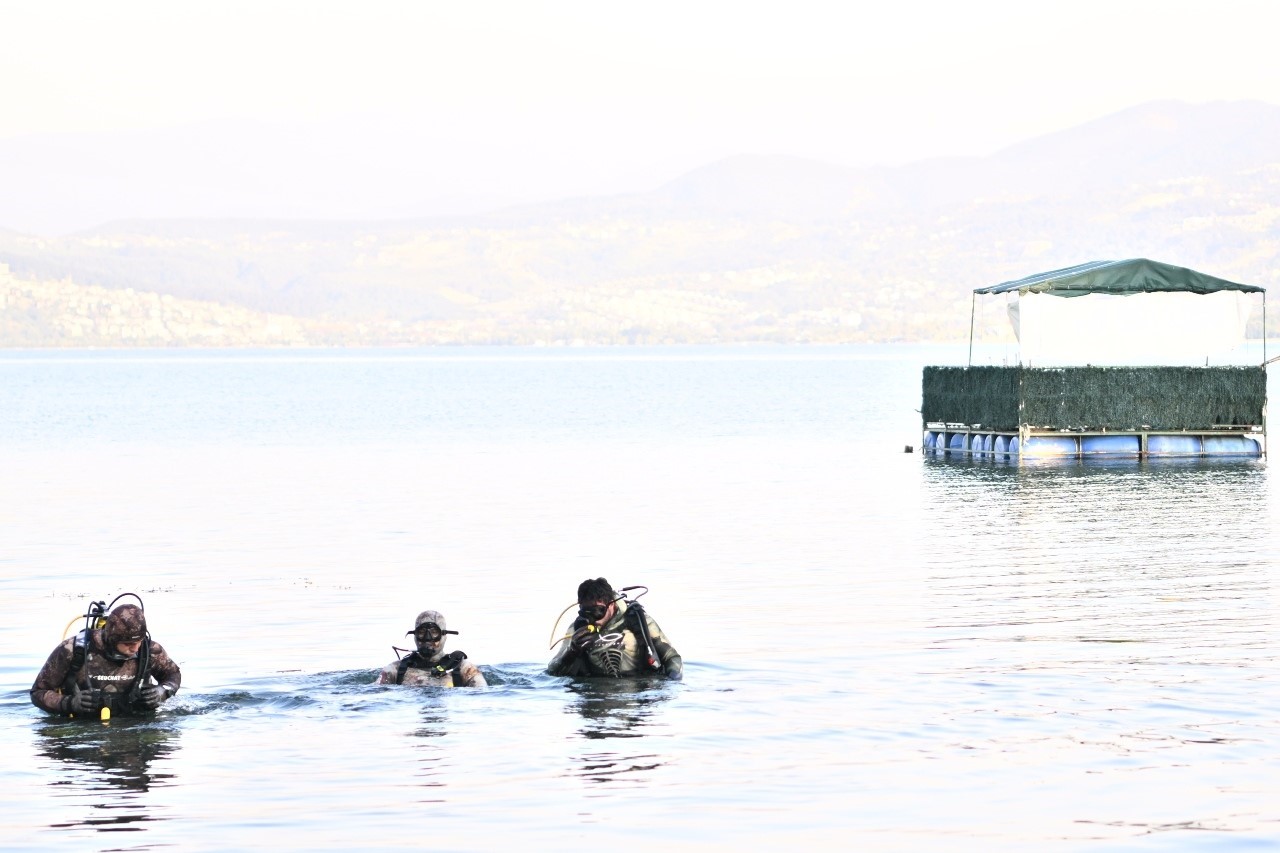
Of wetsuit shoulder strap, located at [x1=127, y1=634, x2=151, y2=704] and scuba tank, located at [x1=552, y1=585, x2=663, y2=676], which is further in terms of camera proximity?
scuba tank, located at [x1=552, y1=585, x2=663, y2=676]

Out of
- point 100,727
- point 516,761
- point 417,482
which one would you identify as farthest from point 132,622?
point 417,482

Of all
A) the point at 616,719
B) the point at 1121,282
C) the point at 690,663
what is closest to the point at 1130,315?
the point at 1121,282

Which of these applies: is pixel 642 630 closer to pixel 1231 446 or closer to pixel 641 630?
pixel 641 630

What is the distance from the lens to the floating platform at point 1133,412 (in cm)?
5169

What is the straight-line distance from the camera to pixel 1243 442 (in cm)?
5356

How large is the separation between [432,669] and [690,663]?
9.51 feet

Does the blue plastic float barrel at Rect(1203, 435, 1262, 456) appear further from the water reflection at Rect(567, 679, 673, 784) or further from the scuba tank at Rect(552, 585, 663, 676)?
the water reflection at Rect(567, 679, 673, 784)

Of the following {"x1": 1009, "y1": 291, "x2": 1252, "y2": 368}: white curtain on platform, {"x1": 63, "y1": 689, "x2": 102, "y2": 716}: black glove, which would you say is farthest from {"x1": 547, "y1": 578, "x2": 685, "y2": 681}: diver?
{"x1": 1009, "y1": 291, "x2": 1252, "y2": 368}: white curtain on platform

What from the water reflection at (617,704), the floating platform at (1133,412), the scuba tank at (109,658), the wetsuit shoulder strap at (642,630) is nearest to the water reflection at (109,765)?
the scuba tank at (109,658)

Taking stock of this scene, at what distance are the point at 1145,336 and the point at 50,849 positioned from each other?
45.9m

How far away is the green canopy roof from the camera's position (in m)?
53.0

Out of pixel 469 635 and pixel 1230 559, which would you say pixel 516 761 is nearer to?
pixel 469 635

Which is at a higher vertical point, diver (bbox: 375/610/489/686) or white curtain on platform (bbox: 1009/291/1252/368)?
white curtain on platform (bbox: 1009/291/1252/368)

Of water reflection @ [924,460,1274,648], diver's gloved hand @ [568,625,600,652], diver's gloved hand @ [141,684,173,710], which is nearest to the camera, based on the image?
diver's gloved hand @ [141,684,173,710]
